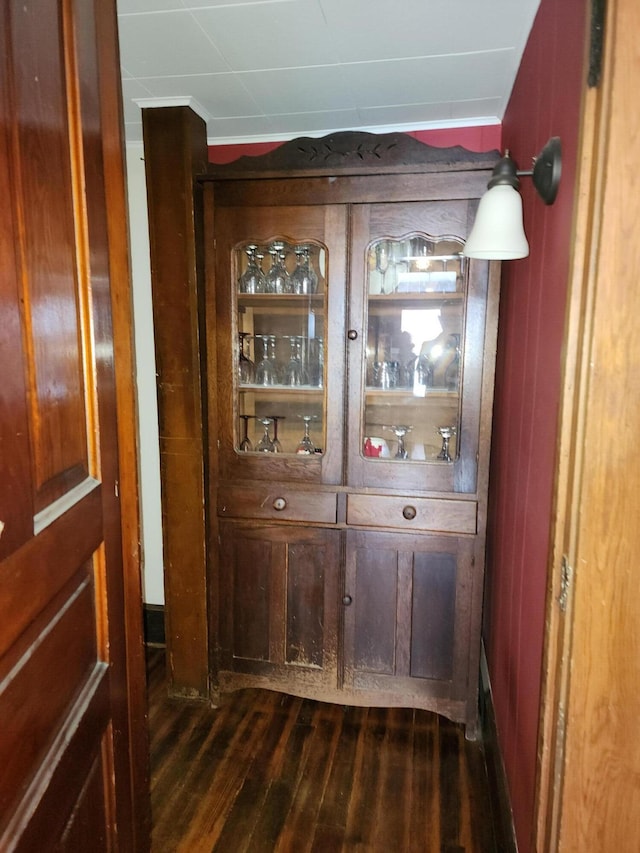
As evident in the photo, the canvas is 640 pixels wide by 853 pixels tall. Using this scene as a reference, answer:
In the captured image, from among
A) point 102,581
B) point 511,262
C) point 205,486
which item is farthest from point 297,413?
point 102,581

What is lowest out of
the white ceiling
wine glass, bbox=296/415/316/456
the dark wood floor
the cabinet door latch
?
the dark wood floor

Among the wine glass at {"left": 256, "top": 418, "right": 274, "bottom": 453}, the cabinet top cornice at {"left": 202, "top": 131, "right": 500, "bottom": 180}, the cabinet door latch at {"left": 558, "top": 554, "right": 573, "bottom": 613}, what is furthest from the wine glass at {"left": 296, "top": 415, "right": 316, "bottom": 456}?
the cabinet door latch at {"left": 558, "top": 554, "right": 573, "bottom": 613}

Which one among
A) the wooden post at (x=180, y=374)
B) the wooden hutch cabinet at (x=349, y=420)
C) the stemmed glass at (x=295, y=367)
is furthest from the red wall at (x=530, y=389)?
the wooden post at (x=180, y=374)

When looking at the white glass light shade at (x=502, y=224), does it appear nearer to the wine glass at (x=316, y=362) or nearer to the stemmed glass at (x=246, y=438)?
the wine glass at (x=316, y=362)

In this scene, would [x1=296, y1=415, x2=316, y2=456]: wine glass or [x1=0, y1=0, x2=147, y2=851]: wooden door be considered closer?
[x1=0, y1=0, x2=147, y2=851]: wooden door

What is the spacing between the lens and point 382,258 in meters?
1.95

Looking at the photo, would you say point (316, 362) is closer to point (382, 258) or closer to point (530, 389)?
point (382, 258)

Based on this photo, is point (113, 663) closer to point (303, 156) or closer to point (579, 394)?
point (579, 394)

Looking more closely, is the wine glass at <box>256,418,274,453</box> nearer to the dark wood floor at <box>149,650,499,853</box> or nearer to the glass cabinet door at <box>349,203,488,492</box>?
the glass cabinet door at <box>349,203,488,492</box>

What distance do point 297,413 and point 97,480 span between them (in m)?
1.20

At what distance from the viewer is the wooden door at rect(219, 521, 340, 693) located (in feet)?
6.82

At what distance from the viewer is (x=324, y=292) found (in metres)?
1.98

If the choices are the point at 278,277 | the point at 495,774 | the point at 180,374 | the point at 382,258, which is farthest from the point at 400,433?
the point at 495,774

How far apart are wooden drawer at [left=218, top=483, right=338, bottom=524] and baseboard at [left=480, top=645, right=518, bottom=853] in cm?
81
